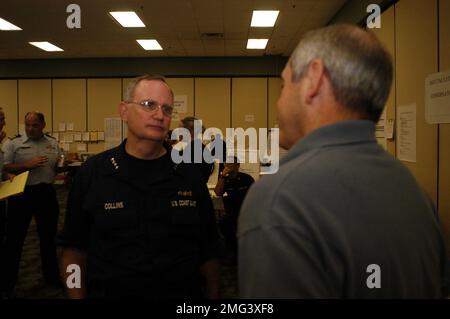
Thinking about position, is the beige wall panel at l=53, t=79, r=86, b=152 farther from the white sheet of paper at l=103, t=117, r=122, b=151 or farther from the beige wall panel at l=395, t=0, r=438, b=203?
the beige wall panel at l=395, t=0, r=438, b=203

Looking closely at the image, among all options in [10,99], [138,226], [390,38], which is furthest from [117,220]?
[10,99]

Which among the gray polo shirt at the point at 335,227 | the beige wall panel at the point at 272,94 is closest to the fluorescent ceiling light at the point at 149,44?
the beige wall panel at the point at 272,94

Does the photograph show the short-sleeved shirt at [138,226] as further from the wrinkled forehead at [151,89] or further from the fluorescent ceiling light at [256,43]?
the fluorescent ceiling light at [256,43]

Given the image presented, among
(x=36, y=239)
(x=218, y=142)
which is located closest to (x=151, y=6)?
(x=218, y=142)

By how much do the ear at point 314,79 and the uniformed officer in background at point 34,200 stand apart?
342 centimetres

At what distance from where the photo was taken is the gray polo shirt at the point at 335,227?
68cm

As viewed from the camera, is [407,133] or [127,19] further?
[127,19]

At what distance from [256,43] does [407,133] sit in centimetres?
529

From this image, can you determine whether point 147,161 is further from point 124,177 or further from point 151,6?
point 151,6

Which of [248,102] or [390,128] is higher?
[248,102]

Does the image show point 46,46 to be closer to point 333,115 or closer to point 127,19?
point 127,19

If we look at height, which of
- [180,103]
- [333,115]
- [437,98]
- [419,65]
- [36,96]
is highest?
[36,96]

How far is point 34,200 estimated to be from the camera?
3646mm
